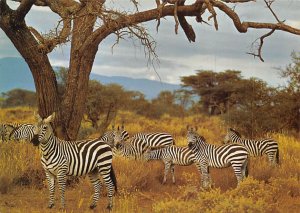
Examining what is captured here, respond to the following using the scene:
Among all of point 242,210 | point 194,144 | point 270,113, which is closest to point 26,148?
point 194,144

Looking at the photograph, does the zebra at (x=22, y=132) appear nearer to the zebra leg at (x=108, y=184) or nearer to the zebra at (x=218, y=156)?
the zebra at (x=218, y=156)

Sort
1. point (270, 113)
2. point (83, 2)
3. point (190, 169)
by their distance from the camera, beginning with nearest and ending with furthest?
point (83, 2), point (190, 169), point (270, 113)

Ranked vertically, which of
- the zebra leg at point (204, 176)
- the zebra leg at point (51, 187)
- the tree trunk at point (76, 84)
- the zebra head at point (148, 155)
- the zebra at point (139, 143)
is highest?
the tree trunk at point (76, 84)

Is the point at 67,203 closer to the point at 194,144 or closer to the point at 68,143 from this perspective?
the point at 68,143

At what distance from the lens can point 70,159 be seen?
982 cm

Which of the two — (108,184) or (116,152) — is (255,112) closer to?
(116,152)

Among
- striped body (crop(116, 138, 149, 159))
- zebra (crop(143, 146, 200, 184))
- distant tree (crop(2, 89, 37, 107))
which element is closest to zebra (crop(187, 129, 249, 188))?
zebra (crop(143, 146, 200, 184))

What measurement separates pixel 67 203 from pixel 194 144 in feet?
10.8

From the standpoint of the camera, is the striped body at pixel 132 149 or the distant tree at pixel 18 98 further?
the distant tree at pixel 18 98

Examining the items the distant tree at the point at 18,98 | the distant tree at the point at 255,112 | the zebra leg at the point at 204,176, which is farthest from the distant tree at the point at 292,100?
the distant tree at the point at 18,98

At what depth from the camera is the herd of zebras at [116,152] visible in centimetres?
961

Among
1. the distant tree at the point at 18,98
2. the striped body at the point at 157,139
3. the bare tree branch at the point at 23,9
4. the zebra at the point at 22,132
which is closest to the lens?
the bare tree branch at the point at 23,9

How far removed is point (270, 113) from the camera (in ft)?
70.4

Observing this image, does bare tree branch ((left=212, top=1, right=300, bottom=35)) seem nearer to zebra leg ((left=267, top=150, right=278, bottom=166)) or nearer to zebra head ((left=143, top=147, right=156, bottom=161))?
zebra leg ((left=267, top=150, right=278, bottom=166))
